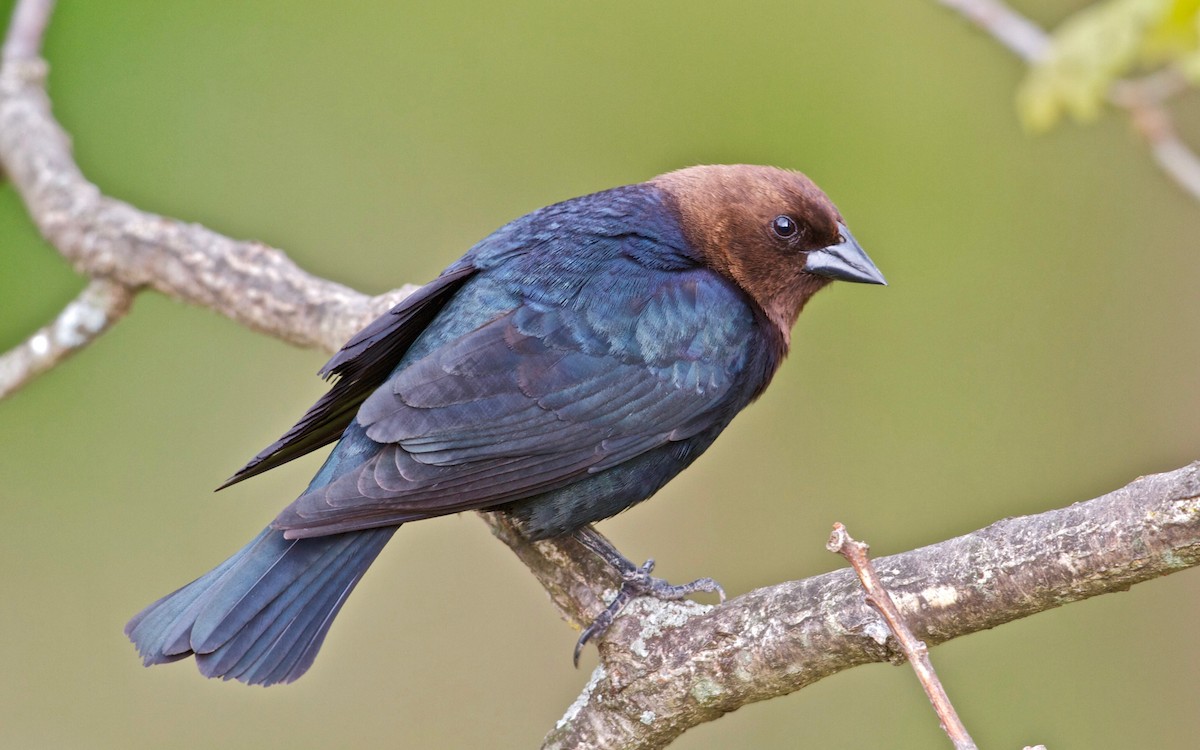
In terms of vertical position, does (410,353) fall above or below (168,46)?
below

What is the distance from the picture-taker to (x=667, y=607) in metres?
2.45

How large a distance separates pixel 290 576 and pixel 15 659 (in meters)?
3.02

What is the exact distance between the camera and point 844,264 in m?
3.03

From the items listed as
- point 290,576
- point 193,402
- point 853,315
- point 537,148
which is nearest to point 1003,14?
point 290,576

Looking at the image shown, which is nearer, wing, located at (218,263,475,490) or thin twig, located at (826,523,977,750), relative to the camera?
thin twig, located at (826,523,977,750)

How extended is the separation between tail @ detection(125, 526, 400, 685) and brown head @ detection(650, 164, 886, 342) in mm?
1086

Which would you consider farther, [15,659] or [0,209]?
[0,209]

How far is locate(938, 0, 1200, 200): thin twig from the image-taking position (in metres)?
2.39

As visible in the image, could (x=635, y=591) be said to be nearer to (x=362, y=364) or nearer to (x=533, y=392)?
(x=533, y=392)

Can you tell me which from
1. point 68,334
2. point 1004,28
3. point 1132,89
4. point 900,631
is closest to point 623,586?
point 900,631

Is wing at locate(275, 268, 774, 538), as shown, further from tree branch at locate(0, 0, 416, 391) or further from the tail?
tree branch at locate(0, 0, 416, 391)

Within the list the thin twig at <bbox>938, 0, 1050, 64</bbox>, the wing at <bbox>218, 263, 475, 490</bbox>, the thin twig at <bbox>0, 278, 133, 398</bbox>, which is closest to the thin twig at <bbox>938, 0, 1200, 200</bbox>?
the thin twig at <bbox>938, 0, 1050, 64</bbox>

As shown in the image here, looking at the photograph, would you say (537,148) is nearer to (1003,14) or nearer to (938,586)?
(1003,14)

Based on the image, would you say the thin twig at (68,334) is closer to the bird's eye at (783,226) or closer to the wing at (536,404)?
the wing at (536,404)
